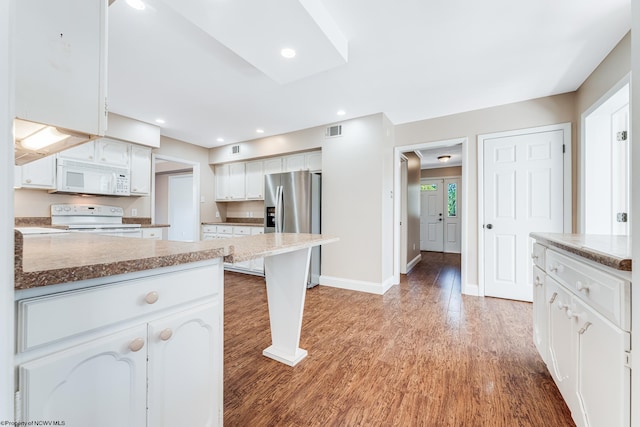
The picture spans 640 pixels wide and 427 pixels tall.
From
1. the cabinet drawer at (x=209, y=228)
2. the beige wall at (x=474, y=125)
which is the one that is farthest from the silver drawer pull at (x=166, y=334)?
the cabinet drawer at (x=209, y=228)

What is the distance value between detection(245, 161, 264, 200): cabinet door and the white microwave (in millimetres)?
1901

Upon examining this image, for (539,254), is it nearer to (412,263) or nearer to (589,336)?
(589,336)

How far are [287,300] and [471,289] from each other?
276 centimetres

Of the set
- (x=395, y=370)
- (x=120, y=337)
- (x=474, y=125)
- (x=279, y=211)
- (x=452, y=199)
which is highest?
(x=474, y=125)

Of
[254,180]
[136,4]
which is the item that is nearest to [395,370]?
[136,4]

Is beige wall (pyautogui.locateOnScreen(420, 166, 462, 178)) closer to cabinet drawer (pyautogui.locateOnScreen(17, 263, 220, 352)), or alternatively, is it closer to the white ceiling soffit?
the white ceiling soffit

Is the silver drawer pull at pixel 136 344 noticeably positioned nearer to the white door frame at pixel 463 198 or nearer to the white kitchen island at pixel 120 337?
the white kitchen island at pixel 120 337

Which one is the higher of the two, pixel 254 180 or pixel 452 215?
pixel 254 180

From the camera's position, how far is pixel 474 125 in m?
3.46

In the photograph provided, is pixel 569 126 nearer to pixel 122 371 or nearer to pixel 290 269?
pixel 290 269

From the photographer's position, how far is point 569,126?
9.69 ft

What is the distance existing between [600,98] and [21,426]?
13.3 ft

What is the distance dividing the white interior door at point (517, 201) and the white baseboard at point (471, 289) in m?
0.10

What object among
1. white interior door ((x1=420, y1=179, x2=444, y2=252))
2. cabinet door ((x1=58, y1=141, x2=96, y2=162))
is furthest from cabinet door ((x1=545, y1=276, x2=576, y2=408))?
white interior door ((x1=420, y1=179, x2=444, y2=252))
